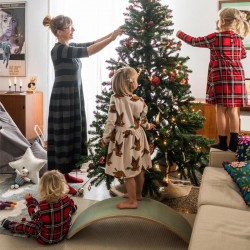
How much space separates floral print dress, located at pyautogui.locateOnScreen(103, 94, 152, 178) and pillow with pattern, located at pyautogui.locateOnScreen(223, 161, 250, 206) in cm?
64

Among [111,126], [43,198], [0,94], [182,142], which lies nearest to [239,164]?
[182,142]

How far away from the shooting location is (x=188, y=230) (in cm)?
239

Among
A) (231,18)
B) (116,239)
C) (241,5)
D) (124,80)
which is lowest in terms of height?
(116,239)

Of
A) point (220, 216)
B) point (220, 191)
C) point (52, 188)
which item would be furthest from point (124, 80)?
point (220, 216)

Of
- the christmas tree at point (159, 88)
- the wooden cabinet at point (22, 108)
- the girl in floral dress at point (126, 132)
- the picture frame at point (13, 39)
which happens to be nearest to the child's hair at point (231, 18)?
the christmas tree at point (159, 88)

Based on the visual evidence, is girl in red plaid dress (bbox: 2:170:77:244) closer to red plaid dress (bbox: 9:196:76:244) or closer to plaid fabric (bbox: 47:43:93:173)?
red plaid dress (bbox: 9:196:76:244)

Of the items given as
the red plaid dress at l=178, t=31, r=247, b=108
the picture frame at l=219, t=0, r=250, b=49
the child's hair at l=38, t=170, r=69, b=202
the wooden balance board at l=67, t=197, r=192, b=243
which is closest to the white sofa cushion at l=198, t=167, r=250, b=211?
the wooden balance board at l=67, t=197, r=192, b=243

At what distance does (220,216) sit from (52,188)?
106 centimetres

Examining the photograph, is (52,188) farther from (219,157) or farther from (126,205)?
(219,157)

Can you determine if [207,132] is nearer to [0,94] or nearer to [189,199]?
[189,199]

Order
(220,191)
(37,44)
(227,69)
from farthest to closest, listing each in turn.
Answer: (37,44) → (227,69) → (220,191)

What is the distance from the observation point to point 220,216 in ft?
6.13

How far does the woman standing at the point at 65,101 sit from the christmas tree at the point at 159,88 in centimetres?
34

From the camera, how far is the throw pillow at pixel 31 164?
3520 millimetres
